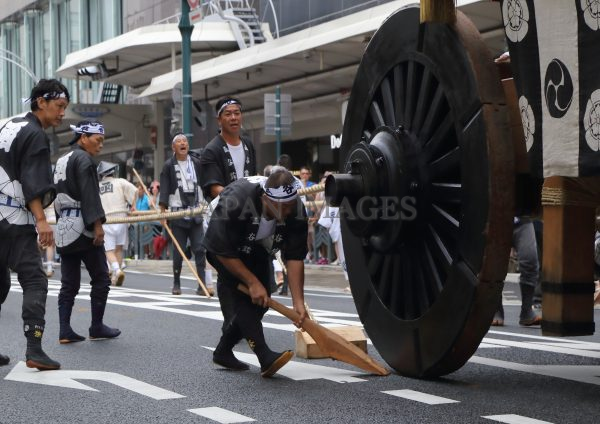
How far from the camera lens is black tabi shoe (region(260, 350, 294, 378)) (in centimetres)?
649

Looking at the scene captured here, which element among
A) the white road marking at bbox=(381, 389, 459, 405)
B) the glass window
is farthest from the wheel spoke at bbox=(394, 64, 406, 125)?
the glass window

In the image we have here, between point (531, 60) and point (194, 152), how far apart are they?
8986 mm

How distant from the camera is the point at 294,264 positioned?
6.77 meters

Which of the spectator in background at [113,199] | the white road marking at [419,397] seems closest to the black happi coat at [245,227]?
the white road marking at [419,397]

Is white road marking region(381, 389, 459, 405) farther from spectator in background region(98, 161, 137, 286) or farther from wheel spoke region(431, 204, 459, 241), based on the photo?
spectator in background region(98, 161, 137, 286)

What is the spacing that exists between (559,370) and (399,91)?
6.22 feet

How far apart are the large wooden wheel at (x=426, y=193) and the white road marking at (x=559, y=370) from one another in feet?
3.15

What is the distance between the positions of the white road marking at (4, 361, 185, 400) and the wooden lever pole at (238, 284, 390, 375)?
0.83 metres

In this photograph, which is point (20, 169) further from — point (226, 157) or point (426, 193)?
point (426, 193)

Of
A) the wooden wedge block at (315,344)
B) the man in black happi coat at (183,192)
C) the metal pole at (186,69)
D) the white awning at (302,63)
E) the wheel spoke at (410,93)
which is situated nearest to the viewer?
the wheel spoke at (410,93)

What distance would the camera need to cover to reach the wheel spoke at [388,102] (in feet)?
20.7

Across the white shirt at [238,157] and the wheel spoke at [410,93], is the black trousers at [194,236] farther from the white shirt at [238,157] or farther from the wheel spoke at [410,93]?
the wheel spoke at [410,93]

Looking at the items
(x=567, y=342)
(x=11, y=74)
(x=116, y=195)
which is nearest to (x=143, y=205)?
(x=116, y=195)

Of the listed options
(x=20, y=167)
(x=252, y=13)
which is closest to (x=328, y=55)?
(x=252, y=13)
